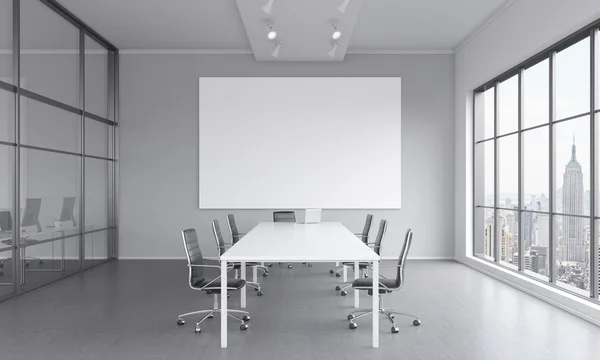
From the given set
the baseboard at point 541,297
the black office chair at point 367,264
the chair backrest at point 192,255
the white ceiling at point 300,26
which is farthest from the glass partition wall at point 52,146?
the baseboard at point 541,297

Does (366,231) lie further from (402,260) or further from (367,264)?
(402,260)

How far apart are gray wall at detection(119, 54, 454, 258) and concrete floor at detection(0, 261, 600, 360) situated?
2372 mm

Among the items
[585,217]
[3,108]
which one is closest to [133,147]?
[3,108]

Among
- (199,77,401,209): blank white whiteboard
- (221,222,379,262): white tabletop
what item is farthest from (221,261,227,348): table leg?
(199,77,401,209): blank white whiteboard

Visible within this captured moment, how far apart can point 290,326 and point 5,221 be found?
12.5 ft

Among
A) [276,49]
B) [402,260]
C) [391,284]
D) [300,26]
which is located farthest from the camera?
[276,49]

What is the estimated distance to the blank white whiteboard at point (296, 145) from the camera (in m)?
9.19

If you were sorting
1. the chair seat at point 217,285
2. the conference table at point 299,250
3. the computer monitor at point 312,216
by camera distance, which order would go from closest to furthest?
the conference table at point 299,250 → the chair seat at point 217,285 → the computer monitor at point 312,216

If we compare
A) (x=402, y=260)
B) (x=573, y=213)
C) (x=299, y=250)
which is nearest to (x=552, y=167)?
(x=573, y=213)

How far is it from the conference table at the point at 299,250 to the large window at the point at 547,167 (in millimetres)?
2607

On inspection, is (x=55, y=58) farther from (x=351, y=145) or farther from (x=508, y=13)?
(x=508, y=13)

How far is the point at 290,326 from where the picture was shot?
463cm

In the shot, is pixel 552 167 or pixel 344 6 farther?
pixel 344 6

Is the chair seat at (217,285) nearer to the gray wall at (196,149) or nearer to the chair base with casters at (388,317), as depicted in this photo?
the chair base with casters at (388,317)
